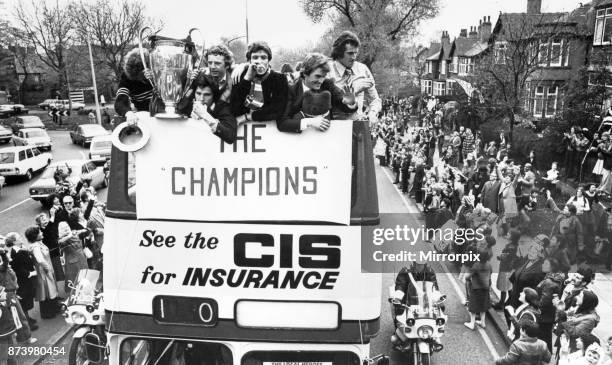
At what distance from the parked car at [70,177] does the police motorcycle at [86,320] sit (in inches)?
500

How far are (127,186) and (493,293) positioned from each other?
9.30 m

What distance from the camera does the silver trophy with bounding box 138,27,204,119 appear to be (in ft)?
15.5

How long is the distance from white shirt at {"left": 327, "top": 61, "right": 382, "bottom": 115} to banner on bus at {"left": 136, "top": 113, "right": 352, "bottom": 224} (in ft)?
3.94

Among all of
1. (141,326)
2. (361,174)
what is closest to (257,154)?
(361,174)

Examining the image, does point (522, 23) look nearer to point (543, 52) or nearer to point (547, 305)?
point (543, 52)

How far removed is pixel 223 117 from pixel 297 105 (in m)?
0.66

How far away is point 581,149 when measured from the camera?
19.7 m

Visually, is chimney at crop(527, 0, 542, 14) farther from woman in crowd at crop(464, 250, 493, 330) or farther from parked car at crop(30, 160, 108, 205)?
parked car at crop(30, 160, 108, 205)

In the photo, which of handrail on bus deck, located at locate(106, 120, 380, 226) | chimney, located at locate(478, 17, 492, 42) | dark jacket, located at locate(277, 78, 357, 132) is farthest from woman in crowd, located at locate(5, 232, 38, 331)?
chimney, located at locate(478, 17, 492, 42)

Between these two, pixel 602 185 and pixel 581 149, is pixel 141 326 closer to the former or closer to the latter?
pixel 602 185

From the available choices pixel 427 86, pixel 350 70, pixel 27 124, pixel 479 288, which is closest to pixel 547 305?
pixel 479 288

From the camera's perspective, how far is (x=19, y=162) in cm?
2547

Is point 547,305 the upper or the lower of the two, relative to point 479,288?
upper

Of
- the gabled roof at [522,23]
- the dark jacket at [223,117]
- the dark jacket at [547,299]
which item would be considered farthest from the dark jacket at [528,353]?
the gabled roof at [522,23]
